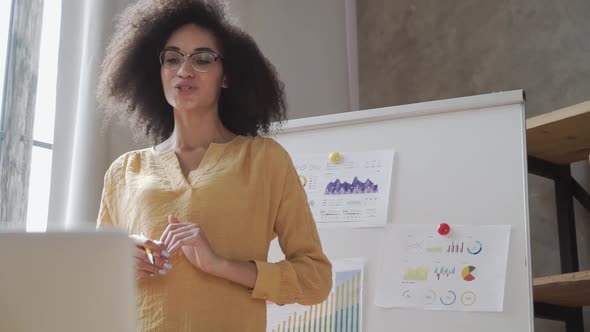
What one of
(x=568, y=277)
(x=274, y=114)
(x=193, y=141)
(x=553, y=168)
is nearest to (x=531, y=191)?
(x=553, y=168)

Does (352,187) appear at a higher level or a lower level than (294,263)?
higher

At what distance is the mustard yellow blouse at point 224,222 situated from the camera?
137cm

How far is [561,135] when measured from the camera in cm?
250

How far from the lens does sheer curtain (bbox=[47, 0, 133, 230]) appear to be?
233cm

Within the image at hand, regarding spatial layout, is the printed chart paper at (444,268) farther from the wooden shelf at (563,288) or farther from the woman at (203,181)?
the woman at (203,181)

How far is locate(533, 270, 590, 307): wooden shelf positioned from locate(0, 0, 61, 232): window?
1.39 meters

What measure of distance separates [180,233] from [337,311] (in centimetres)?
103

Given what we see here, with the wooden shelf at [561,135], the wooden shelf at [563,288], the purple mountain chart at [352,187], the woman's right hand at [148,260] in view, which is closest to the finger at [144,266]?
the woman's right hand at [148,260]

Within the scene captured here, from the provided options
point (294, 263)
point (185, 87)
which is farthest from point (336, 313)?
point (185, 87)

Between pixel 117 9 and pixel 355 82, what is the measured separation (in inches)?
50.6

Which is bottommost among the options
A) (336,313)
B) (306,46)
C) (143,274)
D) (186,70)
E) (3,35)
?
(336,313)

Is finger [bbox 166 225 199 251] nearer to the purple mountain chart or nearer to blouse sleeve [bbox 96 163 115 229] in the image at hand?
blouse sleeve [bbox 96 163 115 229]

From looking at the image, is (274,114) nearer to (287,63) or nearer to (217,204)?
(217,204)

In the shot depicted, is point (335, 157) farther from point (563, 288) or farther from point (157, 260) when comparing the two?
point (157, 260)
